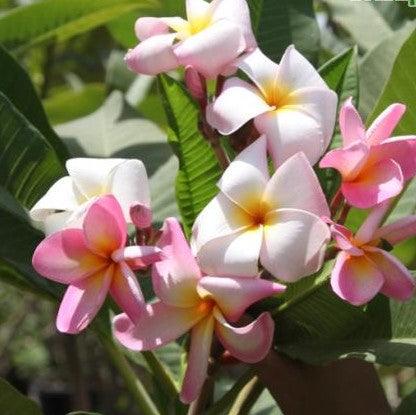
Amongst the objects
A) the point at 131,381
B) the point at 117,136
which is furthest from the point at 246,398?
the point at 117,136

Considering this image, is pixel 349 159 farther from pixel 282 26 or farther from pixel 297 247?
pixel 282 26

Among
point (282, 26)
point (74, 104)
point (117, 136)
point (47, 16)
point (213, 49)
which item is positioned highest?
point (213, 49)

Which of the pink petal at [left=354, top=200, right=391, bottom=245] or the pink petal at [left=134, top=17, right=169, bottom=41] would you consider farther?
the pink petal at [left=134, top=17, right=169, bottom=41]

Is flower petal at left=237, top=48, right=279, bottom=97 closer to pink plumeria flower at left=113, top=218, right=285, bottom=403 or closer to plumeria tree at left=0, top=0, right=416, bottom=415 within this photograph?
plumeria tree at left=0, top=0, right=416, bottom=415

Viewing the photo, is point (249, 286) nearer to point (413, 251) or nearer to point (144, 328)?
point (144, 328)

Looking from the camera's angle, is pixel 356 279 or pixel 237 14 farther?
pixel 237 14

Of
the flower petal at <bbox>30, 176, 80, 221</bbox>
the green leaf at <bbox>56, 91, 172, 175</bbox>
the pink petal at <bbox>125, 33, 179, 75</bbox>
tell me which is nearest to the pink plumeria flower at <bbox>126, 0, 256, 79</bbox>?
the pink petal at <bbox>125, 33, 179, 75</bbox>
